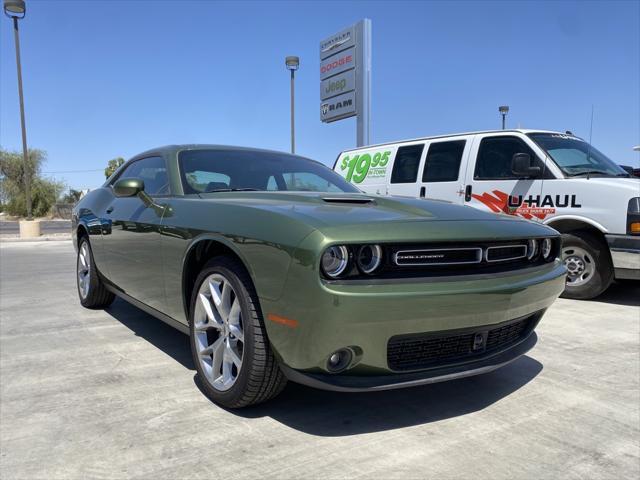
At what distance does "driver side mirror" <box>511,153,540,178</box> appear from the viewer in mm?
5477

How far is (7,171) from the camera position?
36375mm

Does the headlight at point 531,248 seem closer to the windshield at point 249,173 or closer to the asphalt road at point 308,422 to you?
the asphalt road at point 308,422

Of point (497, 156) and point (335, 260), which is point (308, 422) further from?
point (497, 156)

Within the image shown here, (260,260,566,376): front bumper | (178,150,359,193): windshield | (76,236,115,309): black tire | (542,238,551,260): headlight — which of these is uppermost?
(178,150,359,193): windshield

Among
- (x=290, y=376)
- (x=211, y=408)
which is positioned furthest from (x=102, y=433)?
(x=290, y=376)

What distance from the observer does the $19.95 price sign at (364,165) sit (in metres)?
7.45

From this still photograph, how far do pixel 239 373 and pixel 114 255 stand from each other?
6.56 ft

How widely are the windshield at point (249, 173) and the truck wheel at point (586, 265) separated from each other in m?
2.92

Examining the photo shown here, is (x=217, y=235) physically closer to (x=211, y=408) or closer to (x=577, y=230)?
(x=211, y=408)

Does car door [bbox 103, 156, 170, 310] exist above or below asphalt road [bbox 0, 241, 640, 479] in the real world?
above

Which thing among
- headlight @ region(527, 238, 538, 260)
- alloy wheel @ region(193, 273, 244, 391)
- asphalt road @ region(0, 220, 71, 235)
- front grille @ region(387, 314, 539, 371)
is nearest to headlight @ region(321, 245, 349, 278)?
front grille @ region(387, 314, 539, 371)

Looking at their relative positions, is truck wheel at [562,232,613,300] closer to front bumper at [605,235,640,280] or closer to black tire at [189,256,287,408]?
front bumper at [605,235,640,280]

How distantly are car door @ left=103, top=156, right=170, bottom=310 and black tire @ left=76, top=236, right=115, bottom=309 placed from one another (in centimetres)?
61

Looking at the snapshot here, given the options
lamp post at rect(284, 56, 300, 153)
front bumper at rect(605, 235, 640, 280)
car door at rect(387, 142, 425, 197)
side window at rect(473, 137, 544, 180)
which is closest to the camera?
front bumper at rect(605, 235, 640, 280)
